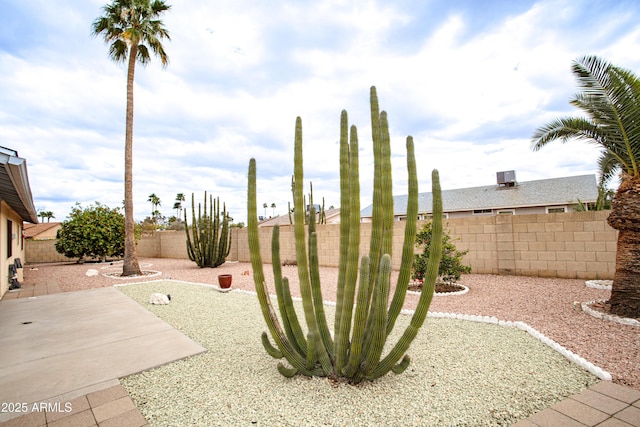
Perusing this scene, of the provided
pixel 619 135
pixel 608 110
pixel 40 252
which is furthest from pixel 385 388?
pixel 40 252

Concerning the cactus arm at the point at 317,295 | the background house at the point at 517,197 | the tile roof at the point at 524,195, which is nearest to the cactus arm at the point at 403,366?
the cactus arm at the point at 317,295

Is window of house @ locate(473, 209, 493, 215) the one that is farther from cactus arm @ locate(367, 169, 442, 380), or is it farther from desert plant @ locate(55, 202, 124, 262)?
desert plant @ locate(55, 202, 124, 262)

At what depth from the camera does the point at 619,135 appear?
5.47m

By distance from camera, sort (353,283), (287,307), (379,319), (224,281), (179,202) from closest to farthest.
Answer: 1. (379,319)
2. (353,283)
3. (287,307)
4. (224,281)
5. (179,202)

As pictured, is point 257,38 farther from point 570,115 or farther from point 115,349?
point 570,115

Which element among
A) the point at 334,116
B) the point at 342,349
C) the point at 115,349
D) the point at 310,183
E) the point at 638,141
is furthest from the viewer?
the point at 310,183

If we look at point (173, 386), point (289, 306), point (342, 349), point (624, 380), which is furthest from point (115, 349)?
point (624, 380)

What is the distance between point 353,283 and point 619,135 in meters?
5.87

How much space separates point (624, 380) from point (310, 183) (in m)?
14.5

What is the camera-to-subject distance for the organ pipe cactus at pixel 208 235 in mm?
13758

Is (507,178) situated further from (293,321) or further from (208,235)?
(293,321)

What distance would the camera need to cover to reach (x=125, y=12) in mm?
11242

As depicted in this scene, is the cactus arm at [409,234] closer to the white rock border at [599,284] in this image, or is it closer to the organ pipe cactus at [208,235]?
the white rock border at [599,284]

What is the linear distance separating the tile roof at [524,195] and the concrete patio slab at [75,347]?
1449 cm
